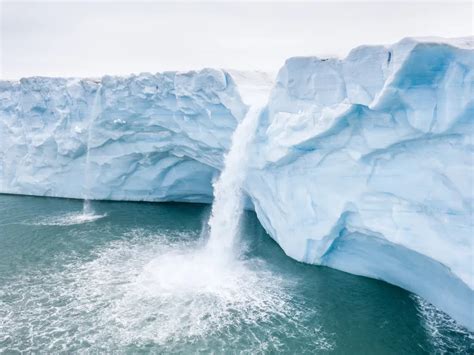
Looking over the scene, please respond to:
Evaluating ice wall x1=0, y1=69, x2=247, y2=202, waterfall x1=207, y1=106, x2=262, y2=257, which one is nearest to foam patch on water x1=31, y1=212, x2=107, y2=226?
ice wall x1=0, y1=69, x2=247, y2=202

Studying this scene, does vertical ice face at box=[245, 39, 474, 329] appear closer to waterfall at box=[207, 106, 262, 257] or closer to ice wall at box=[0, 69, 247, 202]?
waterfall at box=[207, 106, 262, 257]

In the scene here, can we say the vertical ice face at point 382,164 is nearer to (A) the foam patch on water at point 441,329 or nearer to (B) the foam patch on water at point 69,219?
(A) the foam patch on water at point 441,329

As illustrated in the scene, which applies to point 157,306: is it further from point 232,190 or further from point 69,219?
point 69,219

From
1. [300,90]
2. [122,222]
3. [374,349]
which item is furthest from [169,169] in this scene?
[374,349]

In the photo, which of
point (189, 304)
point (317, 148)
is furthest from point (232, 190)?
point (189, 304)

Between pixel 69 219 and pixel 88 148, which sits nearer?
pixel 69 219

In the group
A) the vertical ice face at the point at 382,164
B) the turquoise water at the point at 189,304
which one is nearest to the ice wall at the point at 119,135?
the vertical ice face at the point at 382,164
